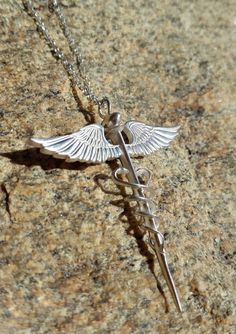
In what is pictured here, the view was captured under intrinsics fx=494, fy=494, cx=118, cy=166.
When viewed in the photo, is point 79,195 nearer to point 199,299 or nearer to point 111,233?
point 111,233

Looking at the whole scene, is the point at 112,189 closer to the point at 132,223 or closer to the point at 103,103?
the point at 132,223

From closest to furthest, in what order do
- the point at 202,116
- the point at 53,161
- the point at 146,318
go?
the point at 146,318 → the point at 53,161 → the point at 202,116

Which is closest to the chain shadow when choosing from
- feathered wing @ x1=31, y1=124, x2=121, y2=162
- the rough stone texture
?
the rough stone texture

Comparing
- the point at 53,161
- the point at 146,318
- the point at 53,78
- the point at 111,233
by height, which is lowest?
the point at 146,318

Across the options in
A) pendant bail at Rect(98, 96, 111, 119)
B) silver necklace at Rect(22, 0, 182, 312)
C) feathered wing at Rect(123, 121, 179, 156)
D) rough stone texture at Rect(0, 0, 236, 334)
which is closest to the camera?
rough stone texture at Rect(0, 0, 236, 334)

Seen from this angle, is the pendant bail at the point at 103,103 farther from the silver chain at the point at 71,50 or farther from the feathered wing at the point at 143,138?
the feathered wing at the point at 143,138

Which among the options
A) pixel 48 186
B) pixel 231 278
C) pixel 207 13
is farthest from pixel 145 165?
pixel 207 13

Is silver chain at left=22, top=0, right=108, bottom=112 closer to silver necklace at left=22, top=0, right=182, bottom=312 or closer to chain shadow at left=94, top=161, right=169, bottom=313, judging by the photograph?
silver necklace at left=22, top=0, right=182, bottom=312

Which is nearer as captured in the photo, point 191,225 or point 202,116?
point 191,225
